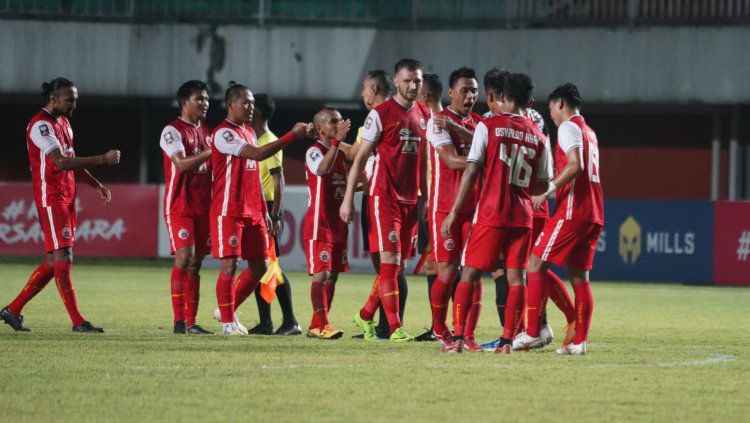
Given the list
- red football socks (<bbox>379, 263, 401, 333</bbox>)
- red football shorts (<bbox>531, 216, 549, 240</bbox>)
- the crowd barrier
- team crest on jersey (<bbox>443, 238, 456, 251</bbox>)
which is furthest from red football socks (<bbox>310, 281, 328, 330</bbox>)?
the crowd barrier

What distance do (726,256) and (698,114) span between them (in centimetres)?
818

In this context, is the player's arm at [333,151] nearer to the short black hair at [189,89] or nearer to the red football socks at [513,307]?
the short black hair at [189,89]

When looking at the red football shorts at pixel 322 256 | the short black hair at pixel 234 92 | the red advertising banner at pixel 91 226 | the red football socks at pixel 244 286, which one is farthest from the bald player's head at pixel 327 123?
the red advertising banner at pixel 91 226

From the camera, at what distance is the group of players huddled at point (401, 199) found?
9.48 meters

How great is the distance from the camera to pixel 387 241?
A: 10516mm

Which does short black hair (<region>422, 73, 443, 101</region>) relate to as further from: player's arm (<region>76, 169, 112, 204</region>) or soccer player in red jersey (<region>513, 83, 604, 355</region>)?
player's arm (<region>76, 169, 112, 204</region>)

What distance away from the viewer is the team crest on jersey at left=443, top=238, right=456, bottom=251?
10125mm

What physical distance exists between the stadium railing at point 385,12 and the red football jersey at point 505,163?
17.4 metres

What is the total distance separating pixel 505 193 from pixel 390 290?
1561 millimetres

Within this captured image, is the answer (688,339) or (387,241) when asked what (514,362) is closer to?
(387,241)

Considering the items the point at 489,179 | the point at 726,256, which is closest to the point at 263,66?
the point at 726,256

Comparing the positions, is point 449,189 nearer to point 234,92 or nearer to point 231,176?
point 231,176

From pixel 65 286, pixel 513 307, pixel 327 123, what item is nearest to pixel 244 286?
pixel 65 286

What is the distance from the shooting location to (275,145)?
10.7 meters
